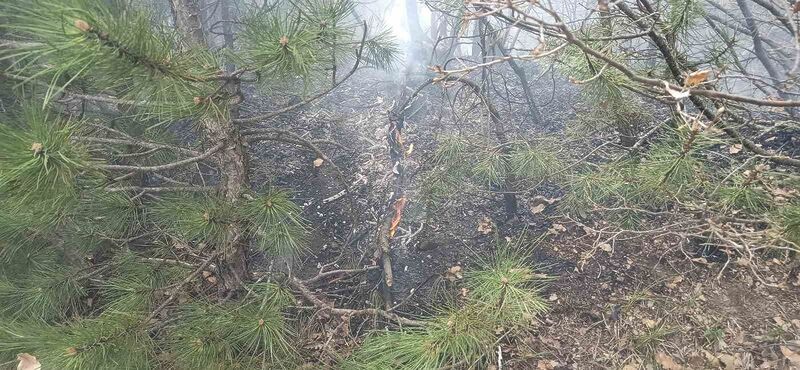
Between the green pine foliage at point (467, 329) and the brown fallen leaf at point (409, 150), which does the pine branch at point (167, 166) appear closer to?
the green pine foliage at point (467, 329)

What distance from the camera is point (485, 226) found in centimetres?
363

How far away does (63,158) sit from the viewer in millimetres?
1343

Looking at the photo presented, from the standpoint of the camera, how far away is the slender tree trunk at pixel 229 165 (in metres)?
2.13

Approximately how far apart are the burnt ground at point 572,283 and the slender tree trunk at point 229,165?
40 centimetres

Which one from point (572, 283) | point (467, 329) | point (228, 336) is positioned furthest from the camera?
point (572, 283)

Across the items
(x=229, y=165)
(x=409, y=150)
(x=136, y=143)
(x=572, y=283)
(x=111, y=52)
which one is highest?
(x=111, y=52)

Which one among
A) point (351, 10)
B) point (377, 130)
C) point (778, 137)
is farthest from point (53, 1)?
point (778, 137)

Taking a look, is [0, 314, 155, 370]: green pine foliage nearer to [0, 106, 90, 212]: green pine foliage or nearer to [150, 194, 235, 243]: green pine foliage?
[150, 194, 235, 243]: green pine foliage

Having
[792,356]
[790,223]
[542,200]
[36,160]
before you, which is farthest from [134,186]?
[792,356]

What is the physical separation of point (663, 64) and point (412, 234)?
6.68 feet

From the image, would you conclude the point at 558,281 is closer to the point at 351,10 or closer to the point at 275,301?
the point at 275,301

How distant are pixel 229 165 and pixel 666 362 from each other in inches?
109

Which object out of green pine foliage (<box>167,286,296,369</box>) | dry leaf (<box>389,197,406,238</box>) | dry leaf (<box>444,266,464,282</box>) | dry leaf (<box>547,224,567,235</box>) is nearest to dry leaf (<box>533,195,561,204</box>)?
dry leaf (<box>547,224,567,235</box>)

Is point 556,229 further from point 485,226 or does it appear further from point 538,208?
point 485,226
